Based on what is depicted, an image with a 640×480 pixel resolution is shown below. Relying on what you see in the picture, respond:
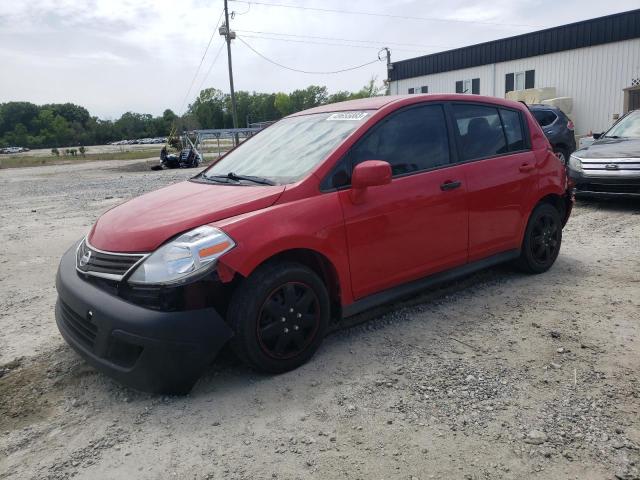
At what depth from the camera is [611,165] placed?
810cm

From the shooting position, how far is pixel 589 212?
27.4 ft

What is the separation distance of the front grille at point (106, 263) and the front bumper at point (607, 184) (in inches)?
298

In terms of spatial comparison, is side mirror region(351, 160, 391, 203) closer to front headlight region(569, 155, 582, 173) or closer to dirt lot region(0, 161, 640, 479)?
dirt lot region(0, 161, 640, 479)

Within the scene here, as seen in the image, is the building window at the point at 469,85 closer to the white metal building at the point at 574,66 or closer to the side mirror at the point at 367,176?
the white metal building at the point at 574,66

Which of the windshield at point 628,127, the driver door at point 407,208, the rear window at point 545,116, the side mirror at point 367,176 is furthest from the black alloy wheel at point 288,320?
the rear window at point 545,116

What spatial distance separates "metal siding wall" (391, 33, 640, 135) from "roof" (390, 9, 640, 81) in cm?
35

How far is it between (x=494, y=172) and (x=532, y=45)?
90.3 feet

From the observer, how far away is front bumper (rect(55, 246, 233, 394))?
2857 millimetres

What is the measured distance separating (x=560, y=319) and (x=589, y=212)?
5.04 meters

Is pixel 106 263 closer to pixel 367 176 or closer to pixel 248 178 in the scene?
pixel 248 178

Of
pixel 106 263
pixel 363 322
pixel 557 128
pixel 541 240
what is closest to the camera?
pixel 106 263

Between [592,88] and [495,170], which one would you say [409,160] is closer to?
[495,170]

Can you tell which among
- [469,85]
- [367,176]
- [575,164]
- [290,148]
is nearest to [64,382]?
[290,148]

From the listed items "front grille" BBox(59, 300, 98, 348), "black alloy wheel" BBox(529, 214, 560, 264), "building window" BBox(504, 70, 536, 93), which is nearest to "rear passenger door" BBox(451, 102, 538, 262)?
"black alloy wheel" BBox(529, 214, 560, 264)
